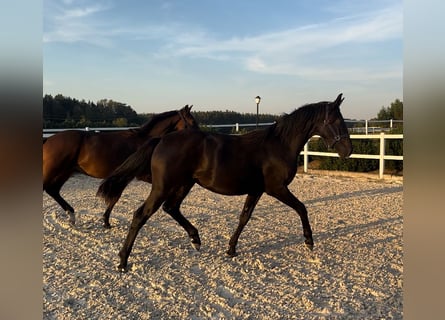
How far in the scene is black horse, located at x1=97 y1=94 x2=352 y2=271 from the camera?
3762 mm

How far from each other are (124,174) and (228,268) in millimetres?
1485

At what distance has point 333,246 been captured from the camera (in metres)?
4.41

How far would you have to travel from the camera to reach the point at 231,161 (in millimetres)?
3898

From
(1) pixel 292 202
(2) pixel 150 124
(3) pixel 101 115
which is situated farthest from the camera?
(3) pixel 101 115

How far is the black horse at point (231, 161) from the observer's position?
12.3 feet

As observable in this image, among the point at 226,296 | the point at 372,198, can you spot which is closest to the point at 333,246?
the point at 226,296

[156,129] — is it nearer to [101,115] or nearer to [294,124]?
[294,124]

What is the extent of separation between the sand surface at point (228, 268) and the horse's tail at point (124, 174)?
27.9 inches

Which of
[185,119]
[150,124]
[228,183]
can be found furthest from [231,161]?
[150,124]

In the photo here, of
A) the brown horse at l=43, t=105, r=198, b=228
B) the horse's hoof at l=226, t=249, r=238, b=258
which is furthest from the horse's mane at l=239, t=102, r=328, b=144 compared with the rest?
the brown horse at l=43, t=105, r=198, b=228

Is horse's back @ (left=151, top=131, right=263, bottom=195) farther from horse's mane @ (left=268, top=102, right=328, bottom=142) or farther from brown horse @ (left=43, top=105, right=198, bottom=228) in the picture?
brown horse @ (left=43, top=105, right=198, bottom=228)
